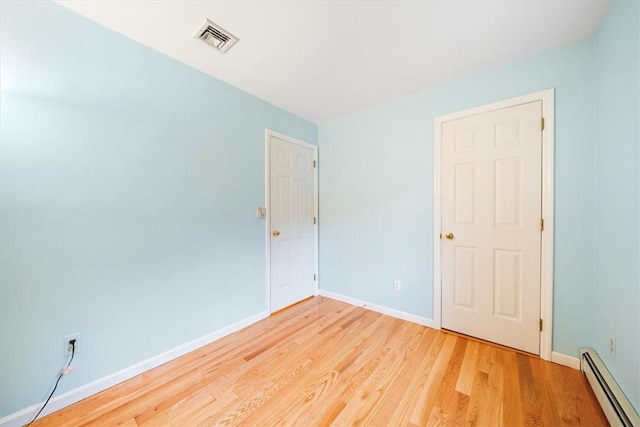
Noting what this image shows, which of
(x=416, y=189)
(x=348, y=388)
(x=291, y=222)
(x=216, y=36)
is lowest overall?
(x=348, y=388)

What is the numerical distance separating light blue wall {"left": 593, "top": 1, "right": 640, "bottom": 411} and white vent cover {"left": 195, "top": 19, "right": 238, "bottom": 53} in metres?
2.27

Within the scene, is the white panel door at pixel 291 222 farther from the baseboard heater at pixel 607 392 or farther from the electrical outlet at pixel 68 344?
the baseboard heater at pixel 607 392

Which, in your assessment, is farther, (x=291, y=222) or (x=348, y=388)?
(x=291, y=222)

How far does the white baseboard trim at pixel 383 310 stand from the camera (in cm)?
230

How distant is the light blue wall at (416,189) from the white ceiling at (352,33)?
19 cm

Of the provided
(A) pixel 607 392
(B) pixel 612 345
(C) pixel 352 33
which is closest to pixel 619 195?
(B) pixel 612 345

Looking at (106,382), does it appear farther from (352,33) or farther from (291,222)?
(352,33)

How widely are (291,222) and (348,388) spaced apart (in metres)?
1.77

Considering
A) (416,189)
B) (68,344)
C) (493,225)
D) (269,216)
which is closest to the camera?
(68,344)

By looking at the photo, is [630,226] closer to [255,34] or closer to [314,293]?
[255,34]

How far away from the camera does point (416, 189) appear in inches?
92.7

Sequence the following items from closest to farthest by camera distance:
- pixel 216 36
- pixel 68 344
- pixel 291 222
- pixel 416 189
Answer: pixel 68 344 → pixel 216 36 → pixel 416 189 → pixel 291 222

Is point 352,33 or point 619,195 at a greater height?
point 352,33

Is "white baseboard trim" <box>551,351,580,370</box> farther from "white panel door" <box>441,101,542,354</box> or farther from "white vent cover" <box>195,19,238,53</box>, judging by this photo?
"white vent cover" <box>195,19,238,53</box>
